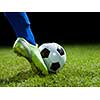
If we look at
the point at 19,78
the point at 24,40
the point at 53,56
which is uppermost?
the point at 24,40

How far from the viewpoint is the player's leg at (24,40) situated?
171 cm

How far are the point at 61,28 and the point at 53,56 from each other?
0.22 metres

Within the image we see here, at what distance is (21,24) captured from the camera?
1.72m

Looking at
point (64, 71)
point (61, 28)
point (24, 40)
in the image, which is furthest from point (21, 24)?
point (64, 71)

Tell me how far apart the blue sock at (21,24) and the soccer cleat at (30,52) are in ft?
0.10

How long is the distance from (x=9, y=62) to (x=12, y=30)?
7.7 inches

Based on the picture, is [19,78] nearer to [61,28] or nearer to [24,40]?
[24,40]

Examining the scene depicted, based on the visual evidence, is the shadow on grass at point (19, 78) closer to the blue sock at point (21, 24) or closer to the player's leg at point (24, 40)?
the player's leg at point (24, 40)

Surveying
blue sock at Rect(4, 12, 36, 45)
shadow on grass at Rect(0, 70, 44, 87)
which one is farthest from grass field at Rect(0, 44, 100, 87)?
blue sock at Rect(4, 12, 36, 45)

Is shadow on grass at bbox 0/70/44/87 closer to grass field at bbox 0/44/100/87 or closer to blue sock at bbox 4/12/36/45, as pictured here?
grass field at bbox 0/44/100/87
